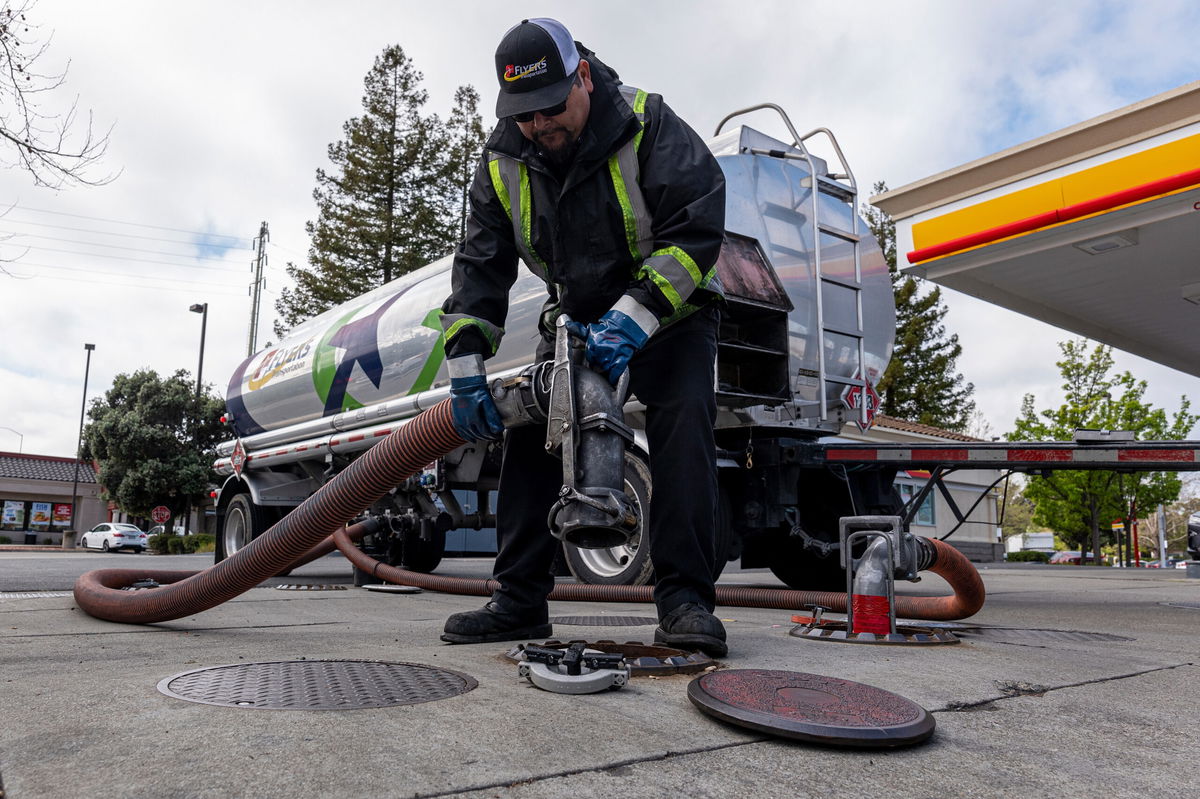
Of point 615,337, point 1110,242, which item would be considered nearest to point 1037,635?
point 615,337

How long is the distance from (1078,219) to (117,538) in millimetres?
31603

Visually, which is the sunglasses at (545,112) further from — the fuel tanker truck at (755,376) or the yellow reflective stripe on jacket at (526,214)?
the fuel tanker truck at (755,376)

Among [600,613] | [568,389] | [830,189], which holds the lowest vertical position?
[600,613]

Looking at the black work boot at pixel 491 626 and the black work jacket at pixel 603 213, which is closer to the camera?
the black work jacket at pixel 603 213

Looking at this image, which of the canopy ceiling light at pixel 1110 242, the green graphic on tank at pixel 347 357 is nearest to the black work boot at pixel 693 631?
the green graphic on tank at pixel 347 357

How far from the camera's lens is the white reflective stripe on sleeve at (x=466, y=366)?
2900mm

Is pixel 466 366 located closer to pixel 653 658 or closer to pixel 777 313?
pixel 653 658

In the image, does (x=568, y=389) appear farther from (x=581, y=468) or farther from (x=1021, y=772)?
(x=1021, y=772)

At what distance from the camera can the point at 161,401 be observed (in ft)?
117

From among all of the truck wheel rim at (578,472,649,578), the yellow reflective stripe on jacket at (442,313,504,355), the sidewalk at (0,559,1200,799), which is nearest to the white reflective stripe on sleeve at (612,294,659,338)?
the yellow reflective stripe on jacket at (442,313,504,355)

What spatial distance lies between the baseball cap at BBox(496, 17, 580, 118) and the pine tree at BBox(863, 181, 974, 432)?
31.0 metres

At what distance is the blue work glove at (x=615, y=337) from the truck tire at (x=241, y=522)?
716 centimetres

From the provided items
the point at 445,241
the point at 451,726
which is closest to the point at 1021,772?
the point at 451,726

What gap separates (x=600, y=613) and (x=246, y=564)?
1.86 metres
